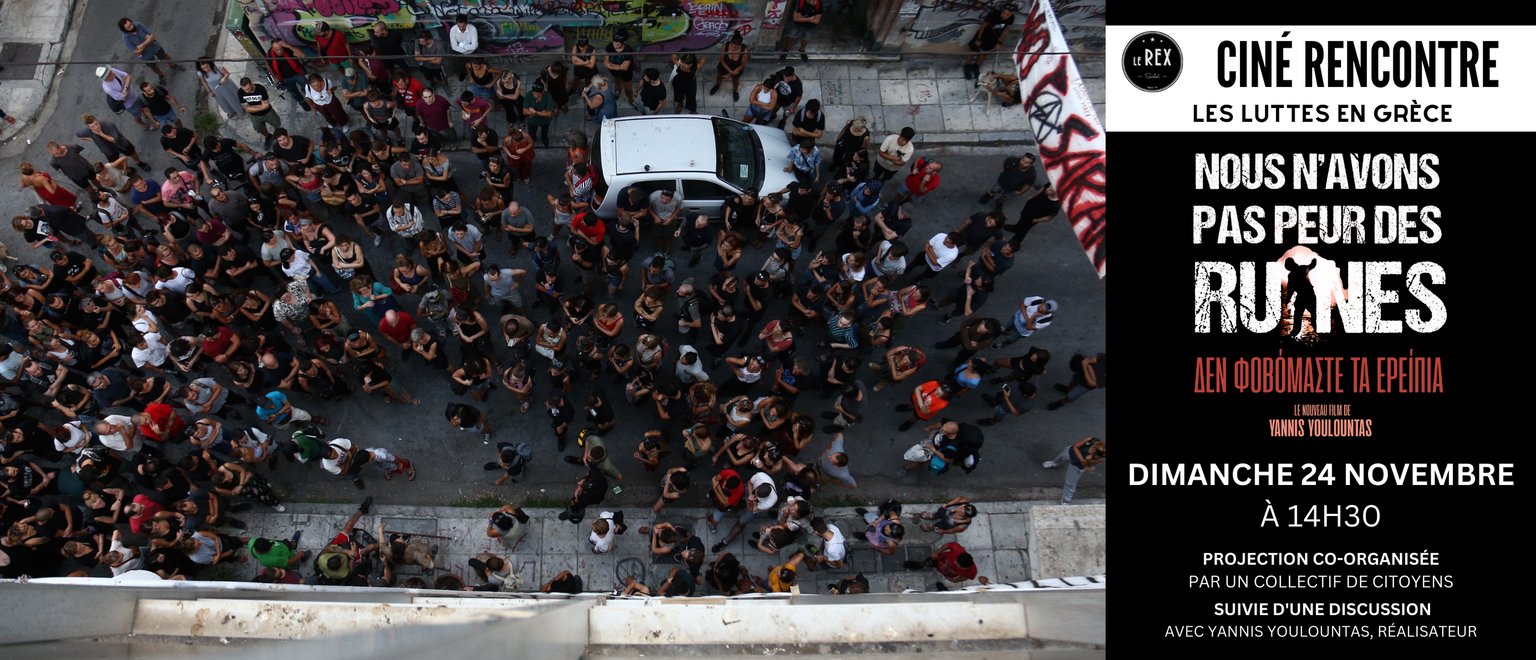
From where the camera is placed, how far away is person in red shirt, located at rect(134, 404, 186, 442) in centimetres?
933

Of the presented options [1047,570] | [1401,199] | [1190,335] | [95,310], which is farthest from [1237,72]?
[95,310]

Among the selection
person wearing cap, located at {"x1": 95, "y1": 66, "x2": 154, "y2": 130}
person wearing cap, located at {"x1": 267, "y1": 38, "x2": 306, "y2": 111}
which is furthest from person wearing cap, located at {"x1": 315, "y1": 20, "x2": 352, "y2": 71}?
person wearing cap, located at {"x1": 95, "y1": 66, "x2": 154, "y2": 130}

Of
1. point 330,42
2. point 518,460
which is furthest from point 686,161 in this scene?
point 330,42

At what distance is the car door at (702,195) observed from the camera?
37.3 ft

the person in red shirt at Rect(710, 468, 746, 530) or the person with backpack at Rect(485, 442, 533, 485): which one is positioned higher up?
the person with backpack at Rect(485, 442, 533, 485)

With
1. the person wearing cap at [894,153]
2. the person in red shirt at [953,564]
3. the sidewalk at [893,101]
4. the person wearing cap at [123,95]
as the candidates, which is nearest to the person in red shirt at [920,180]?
the person wearing cap at [894,153]

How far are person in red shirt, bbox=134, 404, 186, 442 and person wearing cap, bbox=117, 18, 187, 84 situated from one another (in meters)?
5.86

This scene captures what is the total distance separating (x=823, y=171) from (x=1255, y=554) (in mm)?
9313

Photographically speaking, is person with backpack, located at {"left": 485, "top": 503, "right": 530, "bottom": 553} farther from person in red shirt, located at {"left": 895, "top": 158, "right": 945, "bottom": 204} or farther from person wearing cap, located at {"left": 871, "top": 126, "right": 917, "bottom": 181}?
person wearing cap, located at {"left": 871, "top": 126, "right": 917, "bottom": 181}

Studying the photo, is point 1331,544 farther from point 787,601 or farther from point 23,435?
point 23,435

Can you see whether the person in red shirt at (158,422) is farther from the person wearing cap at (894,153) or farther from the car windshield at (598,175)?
the person wearing cap at (894,153)

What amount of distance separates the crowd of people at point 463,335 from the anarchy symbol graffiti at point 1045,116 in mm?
1862

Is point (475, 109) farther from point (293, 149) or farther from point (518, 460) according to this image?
point (518, 460)

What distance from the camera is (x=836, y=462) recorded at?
9.69 m
